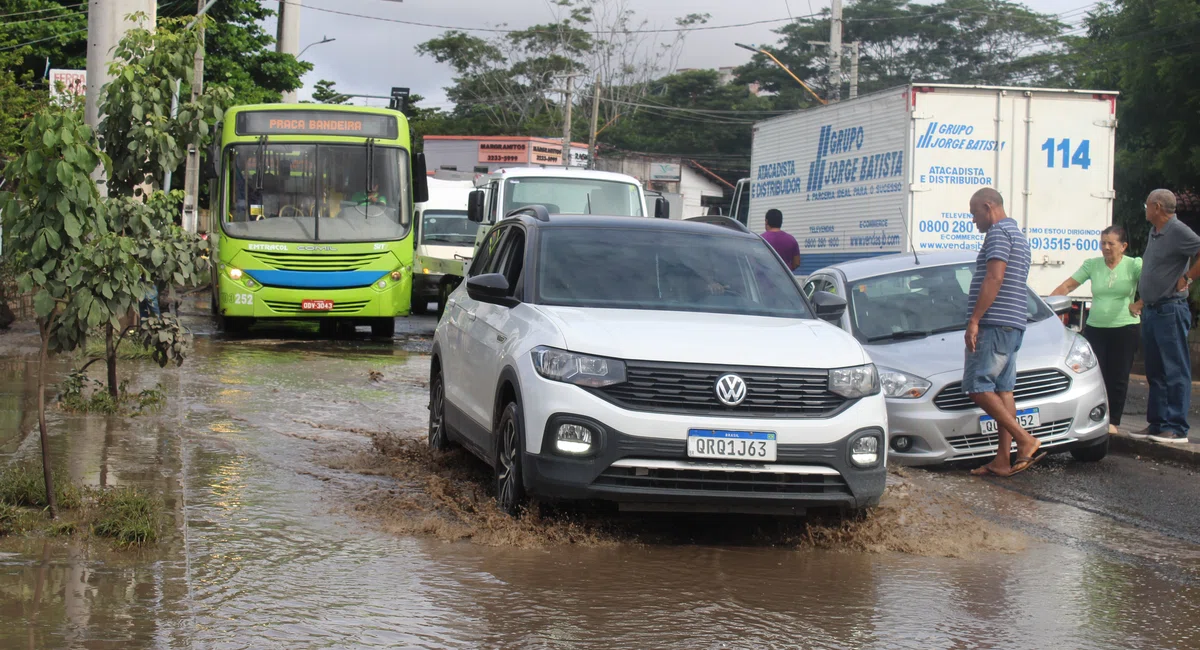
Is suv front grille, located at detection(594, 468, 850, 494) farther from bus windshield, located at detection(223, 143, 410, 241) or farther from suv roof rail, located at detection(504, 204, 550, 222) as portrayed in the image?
bus windshield, located at detection(223, 143, 410, 241)

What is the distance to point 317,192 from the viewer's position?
18391mm

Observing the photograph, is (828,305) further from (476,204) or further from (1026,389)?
(476,204)

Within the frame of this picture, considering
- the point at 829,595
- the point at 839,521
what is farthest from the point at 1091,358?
the point at 829,595

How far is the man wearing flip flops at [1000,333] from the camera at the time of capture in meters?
8.97

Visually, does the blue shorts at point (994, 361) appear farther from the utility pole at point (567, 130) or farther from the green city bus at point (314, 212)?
the utility pole at point (567, 130)

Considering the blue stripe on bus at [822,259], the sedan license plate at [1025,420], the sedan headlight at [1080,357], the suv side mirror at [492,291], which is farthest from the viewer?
the blue stripe on bus at [822,259]

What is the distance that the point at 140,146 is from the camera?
9.78m

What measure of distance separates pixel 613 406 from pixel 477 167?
62.7 meters

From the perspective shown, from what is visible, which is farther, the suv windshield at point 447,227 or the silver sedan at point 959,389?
the suv windshield at point 447,227

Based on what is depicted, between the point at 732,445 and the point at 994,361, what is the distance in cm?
322

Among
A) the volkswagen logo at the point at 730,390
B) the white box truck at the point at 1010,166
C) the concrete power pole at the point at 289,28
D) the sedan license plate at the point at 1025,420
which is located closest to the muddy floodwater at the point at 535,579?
the sedan license plate at the point at 1025,420

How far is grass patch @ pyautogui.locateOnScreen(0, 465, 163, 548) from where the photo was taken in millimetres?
6230

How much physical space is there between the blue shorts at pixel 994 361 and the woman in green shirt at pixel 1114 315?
2.36 meters

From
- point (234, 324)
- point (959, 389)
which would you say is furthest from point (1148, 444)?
point (234, 324)
